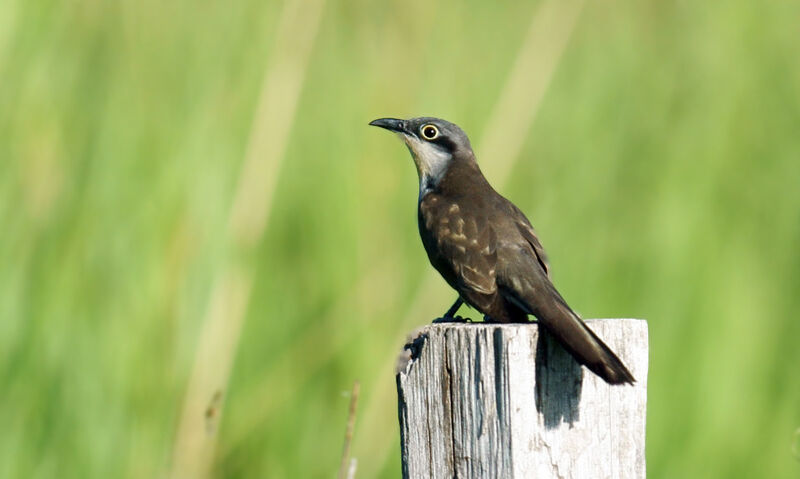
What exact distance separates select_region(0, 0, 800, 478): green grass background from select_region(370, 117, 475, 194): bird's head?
14cm

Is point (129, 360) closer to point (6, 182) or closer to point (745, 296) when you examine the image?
point (6, 182)

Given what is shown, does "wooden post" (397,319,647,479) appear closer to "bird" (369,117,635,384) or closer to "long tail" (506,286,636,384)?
"long tail" (506,286,636,384)

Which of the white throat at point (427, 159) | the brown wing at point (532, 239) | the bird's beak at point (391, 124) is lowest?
the brown wing at point (532, 239)

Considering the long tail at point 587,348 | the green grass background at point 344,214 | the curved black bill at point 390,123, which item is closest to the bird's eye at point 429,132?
the curved black bill at point 390,123

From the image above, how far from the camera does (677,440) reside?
429cm

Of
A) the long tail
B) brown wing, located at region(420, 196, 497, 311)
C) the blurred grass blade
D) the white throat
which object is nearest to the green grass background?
the blurred grass blade

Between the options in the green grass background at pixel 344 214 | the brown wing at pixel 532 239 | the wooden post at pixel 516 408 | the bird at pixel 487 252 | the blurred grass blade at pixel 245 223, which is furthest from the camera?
the blurred grass blade at pixel 245 223

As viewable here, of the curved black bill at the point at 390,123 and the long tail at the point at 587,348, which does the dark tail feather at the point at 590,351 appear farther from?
the curved black bill at the point at 390,123


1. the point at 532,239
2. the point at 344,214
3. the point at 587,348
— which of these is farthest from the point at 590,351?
the point at 344,214

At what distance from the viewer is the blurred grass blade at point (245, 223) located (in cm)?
363

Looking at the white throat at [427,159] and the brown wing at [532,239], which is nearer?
the brown wing at [532,239]

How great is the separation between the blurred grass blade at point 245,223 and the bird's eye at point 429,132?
2.12 feet

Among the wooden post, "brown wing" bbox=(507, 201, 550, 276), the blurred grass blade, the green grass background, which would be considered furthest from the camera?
the blurred grass blade

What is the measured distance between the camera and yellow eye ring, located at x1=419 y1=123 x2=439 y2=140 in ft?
14.2
